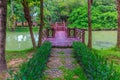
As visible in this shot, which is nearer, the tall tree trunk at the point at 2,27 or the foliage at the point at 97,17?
the tall tree trunk at the point at 2,27

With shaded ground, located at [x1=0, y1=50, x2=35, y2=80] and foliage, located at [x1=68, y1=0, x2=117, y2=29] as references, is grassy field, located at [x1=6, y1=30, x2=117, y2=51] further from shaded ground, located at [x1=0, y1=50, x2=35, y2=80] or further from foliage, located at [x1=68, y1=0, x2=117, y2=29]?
foliage, located at [x1=68, y1=0, x2=117, y2=29]

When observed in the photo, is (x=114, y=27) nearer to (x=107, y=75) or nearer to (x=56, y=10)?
(x=56, y=10)

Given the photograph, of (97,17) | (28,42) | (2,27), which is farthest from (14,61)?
(97,17)

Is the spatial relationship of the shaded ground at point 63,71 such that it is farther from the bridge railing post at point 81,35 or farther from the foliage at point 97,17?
the foliage at point 97,17

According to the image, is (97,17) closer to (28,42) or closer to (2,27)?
(28,42)

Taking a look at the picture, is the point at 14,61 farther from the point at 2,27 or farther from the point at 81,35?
the point at 81,35

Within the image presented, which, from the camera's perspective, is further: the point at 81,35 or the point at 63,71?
the point at 81,35

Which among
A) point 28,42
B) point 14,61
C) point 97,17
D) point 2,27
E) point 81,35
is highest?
point 97,17

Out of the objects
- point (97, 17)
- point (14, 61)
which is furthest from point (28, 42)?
point (97, 17)

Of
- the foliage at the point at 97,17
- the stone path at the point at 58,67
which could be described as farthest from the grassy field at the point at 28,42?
the foliage at the point at 97,17

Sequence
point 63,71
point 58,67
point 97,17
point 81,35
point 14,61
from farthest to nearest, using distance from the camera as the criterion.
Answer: point 97,17
point 81,35
point 14,61
point 58,67
point 63,71

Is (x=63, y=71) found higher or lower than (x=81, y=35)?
lower

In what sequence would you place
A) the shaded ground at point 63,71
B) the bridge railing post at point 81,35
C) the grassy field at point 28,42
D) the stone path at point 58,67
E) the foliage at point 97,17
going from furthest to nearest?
1. the foliage at point 97,17
2. the grassy field at point 28,42
3. the bridge railing post at point 81,35
4. the stone path at point 58,67
5. the shaded ground at point 63,71

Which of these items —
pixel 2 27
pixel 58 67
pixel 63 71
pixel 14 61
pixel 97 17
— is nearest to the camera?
pixel 2 27
